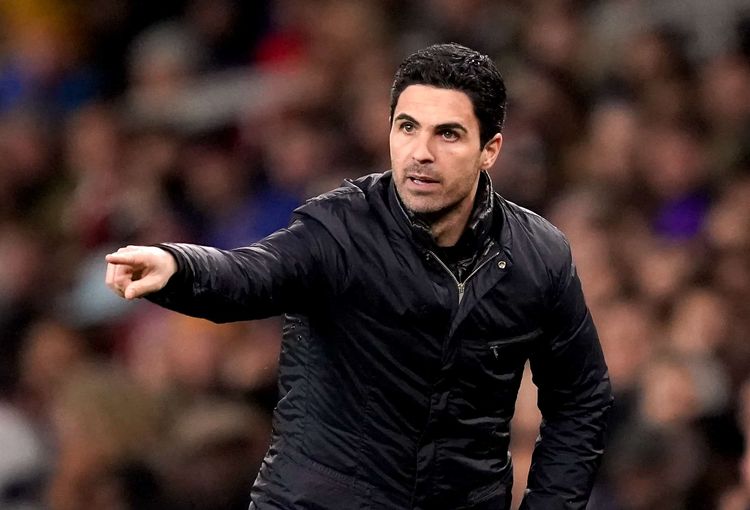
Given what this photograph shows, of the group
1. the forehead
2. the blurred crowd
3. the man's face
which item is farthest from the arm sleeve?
the blurred crowd

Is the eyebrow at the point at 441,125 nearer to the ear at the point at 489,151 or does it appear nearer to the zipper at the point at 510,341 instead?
the ear at the point at 489,151

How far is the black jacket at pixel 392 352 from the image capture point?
3795 mm

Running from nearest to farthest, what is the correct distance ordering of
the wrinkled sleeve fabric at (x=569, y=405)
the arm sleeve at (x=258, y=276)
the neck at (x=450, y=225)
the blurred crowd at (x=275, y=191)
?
the arm sleeve at (x=258, y=276)
the neck at (x=450, y=225)
the wrinkled sleeve fabric at (x=569, y=405)
the blurred crowd at (x=275, y=191)

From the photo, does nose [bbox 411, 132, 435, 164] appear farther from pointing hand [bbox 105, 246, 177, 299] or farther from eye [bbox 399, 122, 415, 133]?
pointing hand [bbox 105, 246, 177, 299]

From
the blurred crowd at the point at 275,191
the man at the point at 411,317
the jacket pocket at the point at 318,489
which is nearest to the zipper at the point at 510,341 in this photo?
the man at the point at 411,317

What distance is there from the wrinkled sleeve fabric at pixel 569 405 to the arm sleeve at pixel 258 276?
1.88 feet

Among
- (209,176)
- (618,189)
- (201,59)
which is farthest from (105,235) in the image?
(618,189)

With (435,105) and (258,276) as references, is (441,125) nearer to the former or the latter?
(435,105)

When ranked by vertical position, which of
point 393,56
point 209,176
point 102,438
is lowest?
point 102,438

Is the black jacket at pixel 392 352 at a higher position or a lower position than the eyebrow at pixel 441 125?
lower

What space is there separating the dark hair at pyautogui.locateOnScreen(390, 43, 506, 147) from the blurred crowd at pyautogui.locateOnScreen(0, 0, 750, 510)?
4.97 feet

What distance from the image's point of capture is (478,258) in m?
3.89

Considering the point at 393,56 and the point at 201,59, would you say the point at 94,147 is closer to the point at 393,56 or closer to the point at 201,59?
the point at 201,59

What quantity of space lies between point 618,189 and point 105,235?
2847mm
